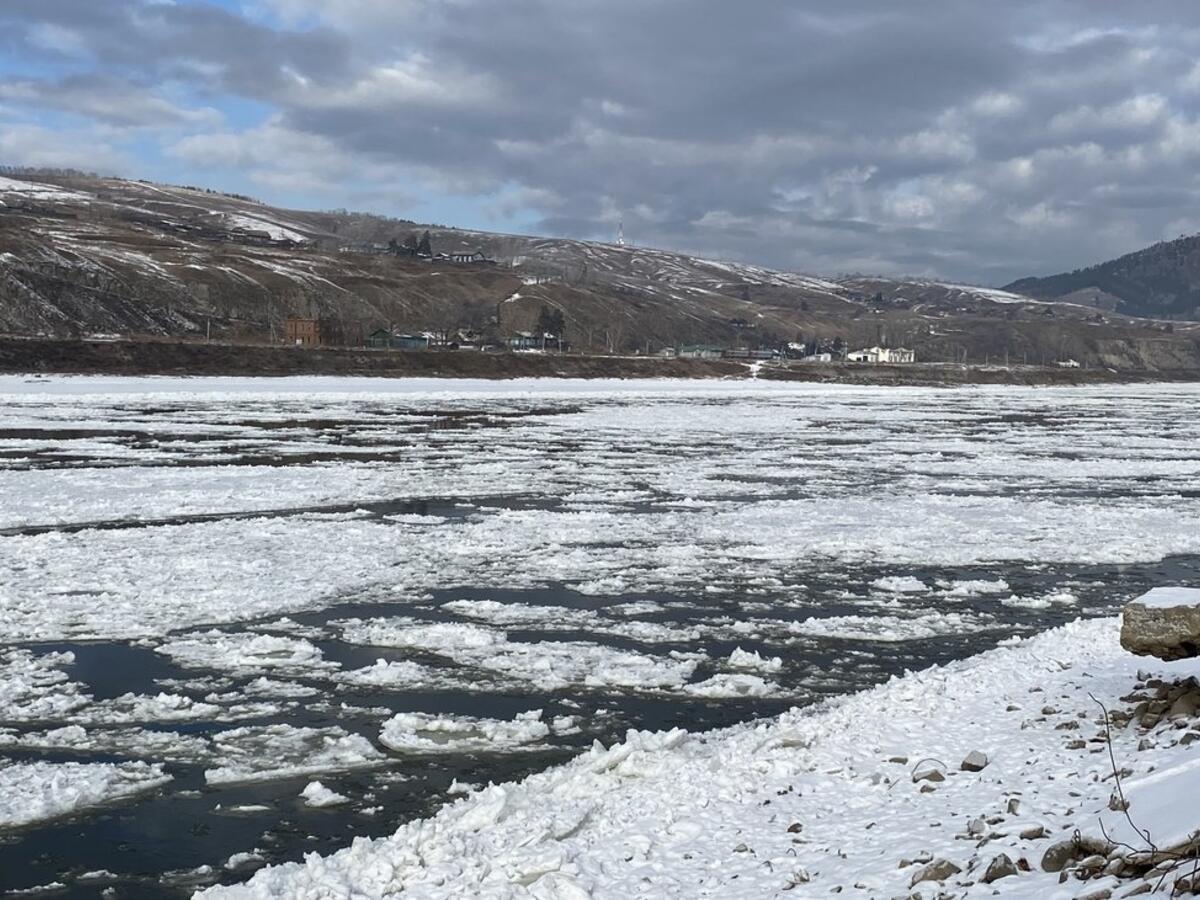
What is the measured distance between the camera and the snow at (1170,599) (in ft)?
31.4

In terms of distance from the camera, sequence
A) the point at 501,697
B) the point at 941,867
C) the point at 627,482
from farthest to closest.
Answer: the point at 627,482 → the point at 501,697 → the point at 941,867

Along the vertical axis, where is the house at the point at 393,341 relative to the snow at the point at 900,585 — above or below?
above

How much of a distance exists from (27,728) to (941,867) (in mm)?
8510

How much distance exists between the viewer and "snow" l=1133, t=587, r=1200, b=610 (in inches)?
377

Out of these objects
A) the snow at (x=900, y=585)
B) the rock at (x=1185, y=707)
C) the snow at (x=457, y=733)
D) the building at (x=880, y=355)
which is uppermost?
the building at (x=880, y=355)

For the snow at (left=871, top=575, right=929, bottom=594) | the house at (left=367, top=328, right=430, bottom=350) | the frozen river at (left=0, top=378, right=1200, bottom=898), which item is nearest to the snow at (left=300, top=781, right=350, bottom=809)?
the frozen river at (left=0, top=378, right=1200, bottom=898)

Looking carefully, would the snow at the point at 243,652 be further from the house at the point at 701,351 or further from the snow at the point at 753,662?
the house at the point at 701,351

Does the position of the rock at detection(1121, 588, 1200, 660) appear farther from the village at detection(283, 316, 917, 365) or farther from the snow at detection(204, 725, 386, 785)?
the village at detection(283, 316, 917, 365)

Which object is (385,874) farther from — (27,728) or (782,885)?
(27,728)

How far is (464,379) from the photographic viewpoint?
94.2 m

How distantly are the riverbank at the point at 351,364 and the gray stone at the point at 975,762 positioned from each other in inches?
3054

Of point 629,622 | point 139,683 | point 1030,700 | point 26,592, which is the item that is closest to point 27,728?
point 139,683

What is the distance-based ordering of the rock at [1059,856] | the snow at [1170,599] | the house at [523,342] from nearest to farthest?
the rock at [1059,856], the snow at [1170,599], the house at [523,342]

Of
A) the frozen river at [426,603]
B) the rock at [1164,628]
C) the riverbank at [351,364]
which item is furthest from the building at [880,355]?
the rock at [1164,628]
